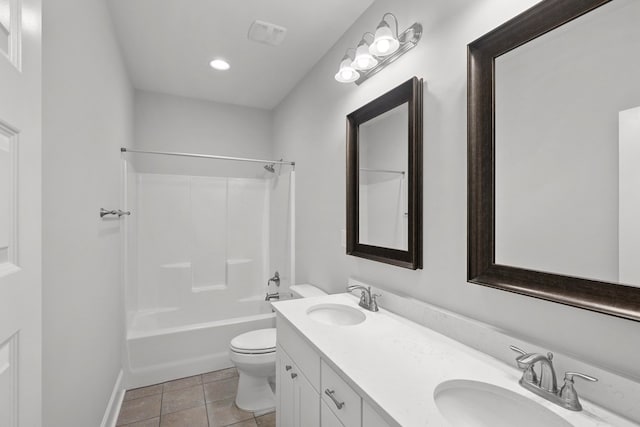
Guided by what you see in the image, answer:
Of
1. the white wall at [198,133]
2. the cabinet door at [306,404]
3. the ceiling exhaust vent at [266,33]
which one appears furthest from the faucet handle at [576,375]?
the white wall at [198,133]

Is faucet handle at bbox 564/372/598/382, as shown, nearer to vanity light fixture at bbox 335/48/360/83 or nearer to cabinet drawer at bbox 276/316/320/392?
cabinet drawer at bbox 276/316/320/392

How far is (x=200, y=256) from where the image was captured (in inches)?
126

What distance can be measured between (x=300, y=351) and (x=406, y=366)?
51 cm

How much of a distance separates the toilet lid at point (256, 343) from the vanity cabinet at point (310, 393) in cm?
48

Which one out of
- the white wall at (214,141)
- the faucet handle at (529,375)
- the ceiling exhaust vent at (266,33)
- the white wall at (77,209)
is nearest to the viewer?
the faucet handle at (529,375)

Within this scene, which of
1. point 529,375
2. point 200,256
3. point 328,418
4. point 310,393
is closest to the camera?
point 529,375

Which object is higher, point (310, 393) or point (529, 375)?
point (529, 375)

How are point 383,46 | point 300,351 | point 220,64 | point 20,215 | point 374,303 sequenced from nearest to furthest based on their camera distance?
point 20,215
point 300,351
point 383,46
point 374,303
point 220,64

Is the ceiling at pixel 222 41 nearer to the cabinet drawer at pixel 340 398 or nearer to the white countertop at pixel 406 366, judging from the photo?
the white countertop at pixel 406 366

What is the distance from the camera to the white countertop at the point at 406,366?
760 millimetres

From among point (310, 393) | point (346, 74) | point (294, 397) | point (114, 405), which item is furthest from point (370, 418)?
point (114, 405)

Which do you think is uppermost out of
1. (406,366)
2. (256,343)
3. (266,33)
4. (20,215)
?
(266,33)

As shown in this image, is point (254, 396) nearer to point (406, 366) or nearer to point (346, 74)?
point (406, 366)

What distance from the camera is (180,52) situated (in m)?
2.26
